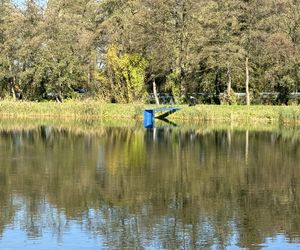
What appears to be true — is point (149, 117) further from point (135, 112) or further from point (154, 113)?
point (135, 112)

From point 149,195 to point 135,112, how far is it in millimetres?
30856

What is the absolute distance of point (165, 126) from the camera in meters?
42.0

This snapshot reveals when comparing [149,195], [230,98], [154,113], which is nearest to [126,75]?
[154,113]

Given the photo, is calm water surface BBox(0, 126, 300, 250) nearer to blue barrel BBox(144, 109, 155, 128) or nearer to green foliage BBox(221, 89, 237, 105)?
blue barrel BBox(144, 109, 155, 128)

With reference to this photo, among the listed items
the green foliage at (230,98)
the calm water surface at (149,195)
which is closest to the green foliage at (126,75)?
the green foliage at (230,98)

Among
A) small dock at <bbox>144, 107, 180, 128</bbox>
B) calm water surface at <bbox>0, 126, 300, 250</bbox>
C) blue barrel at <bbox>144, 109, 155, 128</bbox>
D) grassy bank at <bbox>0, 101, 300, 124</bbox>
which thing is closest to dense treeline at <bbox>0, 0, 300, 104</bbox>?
grassy bank at <bbox>0, 101, 300, 124</bbox>

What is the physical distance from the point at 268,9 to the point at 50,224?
33478 mm

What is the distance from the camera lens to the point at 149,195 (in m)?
17.3

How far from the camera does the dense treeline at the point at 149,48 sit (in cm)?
4619

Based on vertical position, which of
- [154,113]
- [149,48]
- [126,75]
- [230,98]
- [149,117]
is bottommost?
[149,117]

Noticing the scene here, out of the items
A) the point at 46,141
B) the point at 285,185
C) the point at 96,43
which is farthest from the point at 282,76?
the point at 285,185

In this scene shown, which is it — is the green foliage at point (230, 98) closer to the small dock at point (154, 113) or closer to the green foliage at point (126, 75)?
the small dock at point (154, 113)

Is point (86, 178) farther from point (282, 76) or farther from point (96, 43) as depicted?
point (96, 43)

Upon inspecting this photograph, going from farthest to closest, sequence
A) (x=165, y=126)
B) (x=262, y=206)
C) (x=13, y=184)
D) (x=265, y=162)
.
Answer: (x=165, y=126), (x=265, y=162), (x=13, y=184), (x=262, y=206)
